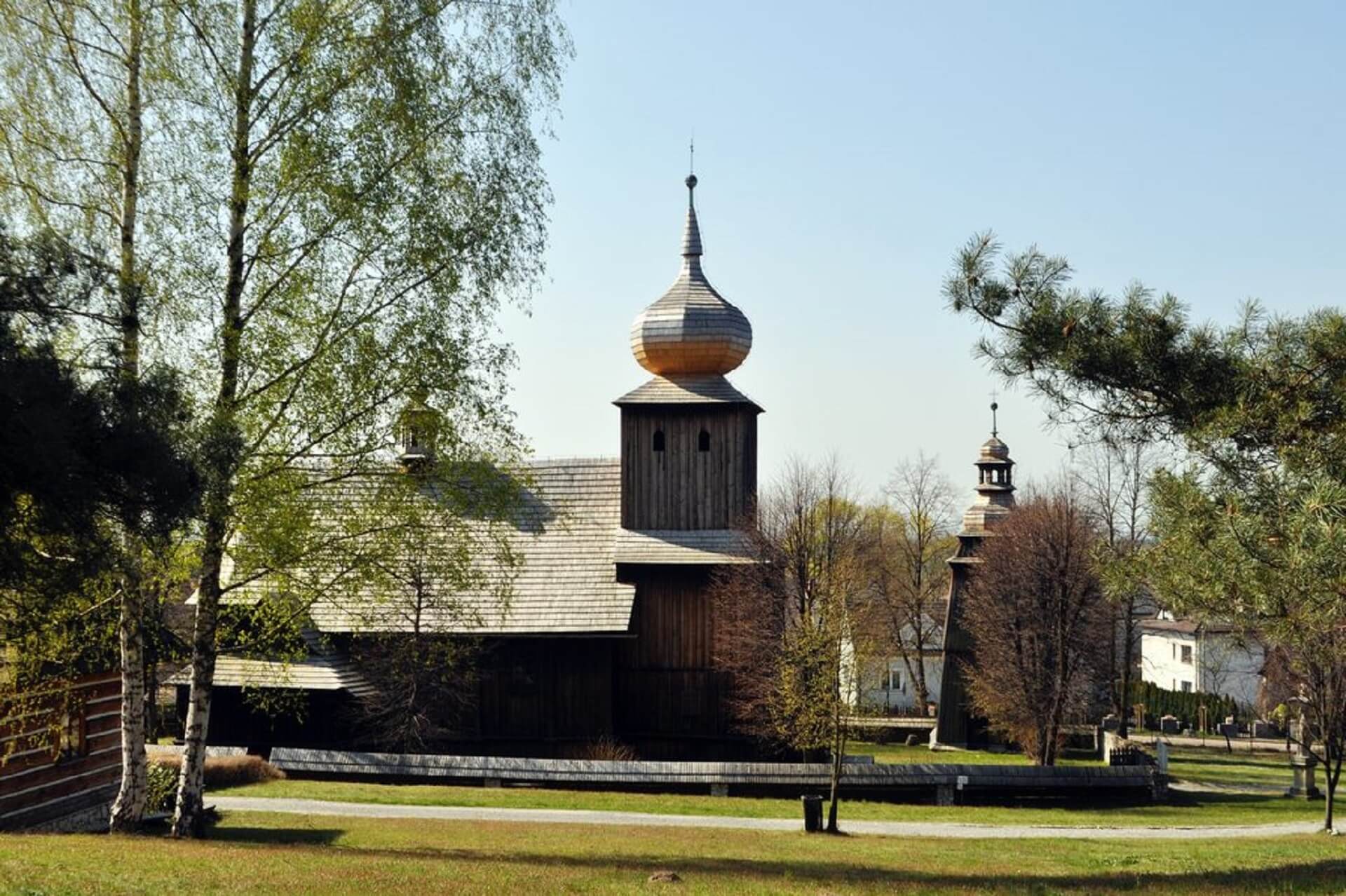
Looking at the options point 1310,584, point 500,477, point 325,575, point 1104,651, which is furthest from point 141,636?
point 1104,651

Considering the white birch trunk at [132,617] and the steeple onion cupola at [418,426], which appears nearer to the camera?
the white birch trunk at [132,617]

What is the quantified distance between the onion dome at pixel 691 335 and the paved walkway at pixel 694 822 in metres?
12.9

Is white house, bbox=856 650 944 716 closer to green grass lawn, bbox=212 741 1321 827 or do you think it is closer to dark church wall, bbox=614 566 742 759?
dark church wall, bbox=614 566 742 759

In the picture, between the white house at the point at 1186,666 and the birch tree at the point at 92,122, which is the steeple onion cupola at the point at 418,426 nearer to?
the birch tree at the point at 92,122

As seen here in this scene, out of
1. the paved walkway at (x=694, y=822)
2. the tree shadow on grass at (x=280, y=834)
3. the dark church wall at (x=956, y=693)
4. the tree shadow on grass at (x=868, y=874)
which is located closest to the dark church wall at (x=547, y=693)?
the paved walkway at (x=694, y=822)

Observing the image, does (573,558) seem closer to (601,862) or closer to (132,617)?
(601,862)

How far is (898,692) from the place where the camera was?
66.8 metres

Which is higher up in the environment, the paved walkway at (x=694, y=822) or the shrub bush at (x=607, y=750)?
the shrub bush at (x=607, y=750)

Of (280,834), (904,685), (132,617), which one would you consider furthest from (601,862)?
(904,685)

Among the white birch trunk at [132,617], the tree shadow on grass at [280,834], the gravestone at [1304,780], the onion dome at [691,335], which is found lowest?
the gravestone at [1304,780]

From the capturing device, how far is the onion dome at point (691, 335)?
35.8 metres

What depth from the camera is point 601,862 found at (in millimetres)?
16219

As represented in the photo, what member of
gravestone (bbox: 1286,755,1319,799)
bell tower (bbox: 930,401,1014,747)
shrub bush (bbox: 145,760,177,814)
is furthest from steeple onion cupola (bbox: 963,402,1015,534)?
shrub bush (bbox: 145,760,177,814)

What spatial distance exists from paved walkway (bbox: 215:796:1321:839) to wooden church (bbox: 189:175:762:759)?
22.1ft
